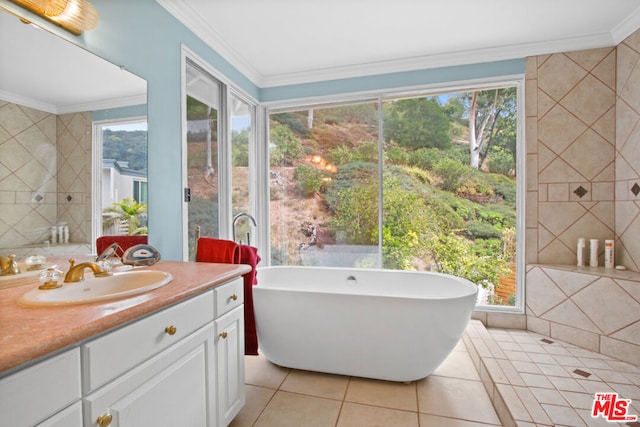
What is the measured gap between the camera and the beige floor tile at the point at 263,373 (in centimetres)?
201

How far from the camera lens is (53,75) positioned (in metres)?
1.32

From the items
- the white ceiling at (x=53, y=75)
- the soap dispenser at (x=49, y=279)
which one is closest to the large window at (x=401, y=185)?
the white ceiling at (x=53, y=75)

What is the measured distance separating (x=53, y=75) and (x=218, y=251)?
47.0 inches

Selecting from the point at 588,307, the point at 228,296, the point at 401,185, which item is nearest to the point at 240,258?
the point at 228,296

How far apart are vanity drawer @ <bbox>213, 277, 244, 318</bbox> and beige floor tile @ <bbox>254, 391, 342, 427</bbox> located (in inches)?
26.6

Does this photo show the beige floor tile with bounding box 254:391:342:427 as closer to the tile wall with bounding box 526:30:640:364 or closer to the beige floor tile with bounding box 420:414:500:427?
the beige floor tile with bounding box 420:414:500:427

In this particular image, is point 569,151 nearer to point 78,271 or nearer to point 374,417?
point 374,417

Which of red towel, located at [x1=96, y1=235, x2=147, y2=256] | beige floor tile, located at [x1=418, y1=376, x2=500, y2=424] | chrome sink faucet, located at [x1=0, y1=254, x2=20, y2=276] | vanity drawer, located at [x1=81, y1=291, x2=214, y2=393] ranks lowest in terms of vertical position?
beige floor tile, located at [x1=418, y1=376, x2=500, y2=424]

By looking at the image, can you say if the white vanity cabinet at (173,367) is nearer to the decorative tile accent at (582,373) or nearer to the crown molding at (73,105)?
the crown molding at (73,105)

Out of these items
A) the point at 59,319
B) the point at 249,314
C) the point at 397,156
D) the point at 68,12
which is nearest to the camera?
the point at 59,319

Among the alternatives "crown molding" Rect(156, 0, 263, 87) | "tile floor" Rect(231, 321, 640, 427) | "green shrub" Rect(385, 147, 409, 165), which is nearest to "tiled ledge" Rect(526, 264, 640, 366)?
"tile floor" Rect(231, 321, 640, 427)

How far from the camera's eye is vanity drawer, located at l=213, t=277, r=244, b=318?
141cm

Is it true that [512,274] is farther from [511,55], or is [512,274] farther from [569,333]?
[511,55]

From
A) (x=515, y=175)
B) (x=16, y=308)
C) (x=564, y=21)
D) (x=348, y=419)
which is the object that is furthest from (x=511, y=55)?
(x=16, y=308)
